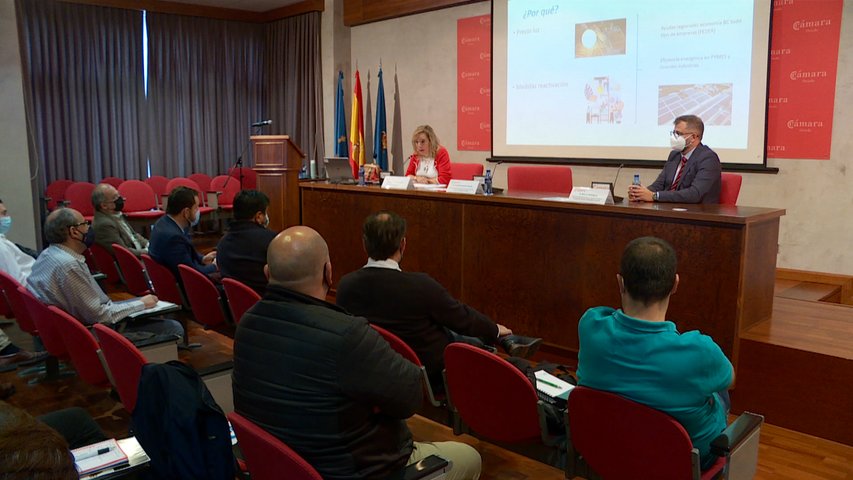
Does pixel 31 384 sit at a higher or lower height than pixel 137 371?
lower

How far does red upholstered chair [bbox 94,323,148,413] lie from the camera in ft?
7.55

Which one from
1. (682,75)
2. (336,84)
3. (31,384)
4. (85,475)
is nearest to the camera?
(85,475)

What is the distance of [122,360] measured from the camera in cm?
240

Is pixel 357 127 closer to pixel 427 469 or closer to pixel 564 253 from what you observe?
pixel 564 253

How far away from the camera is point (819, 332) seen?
3316mm

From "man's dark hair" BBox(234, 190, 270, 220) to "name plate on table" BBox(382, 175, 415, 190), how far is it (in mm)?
1228

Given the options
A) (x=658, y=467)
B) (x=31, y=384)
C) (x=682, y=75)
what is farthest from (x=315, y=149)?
(x=658, y=467)

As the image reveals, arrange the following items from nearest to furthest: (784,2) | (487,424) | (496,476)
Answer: (487,424), (496,476), (784,2)

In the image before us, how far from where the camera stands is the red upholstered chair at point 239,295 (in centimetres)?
326

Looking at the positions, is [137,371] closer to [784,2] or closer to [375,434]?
[375,434]

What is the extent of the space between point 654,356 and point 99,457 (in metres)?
1.52

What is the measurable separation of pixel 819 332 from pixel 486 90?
4.96 meters

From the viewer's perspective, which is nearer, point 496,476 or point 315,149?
point 496,476

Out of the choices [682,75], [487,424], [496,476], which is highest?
[682,75]
